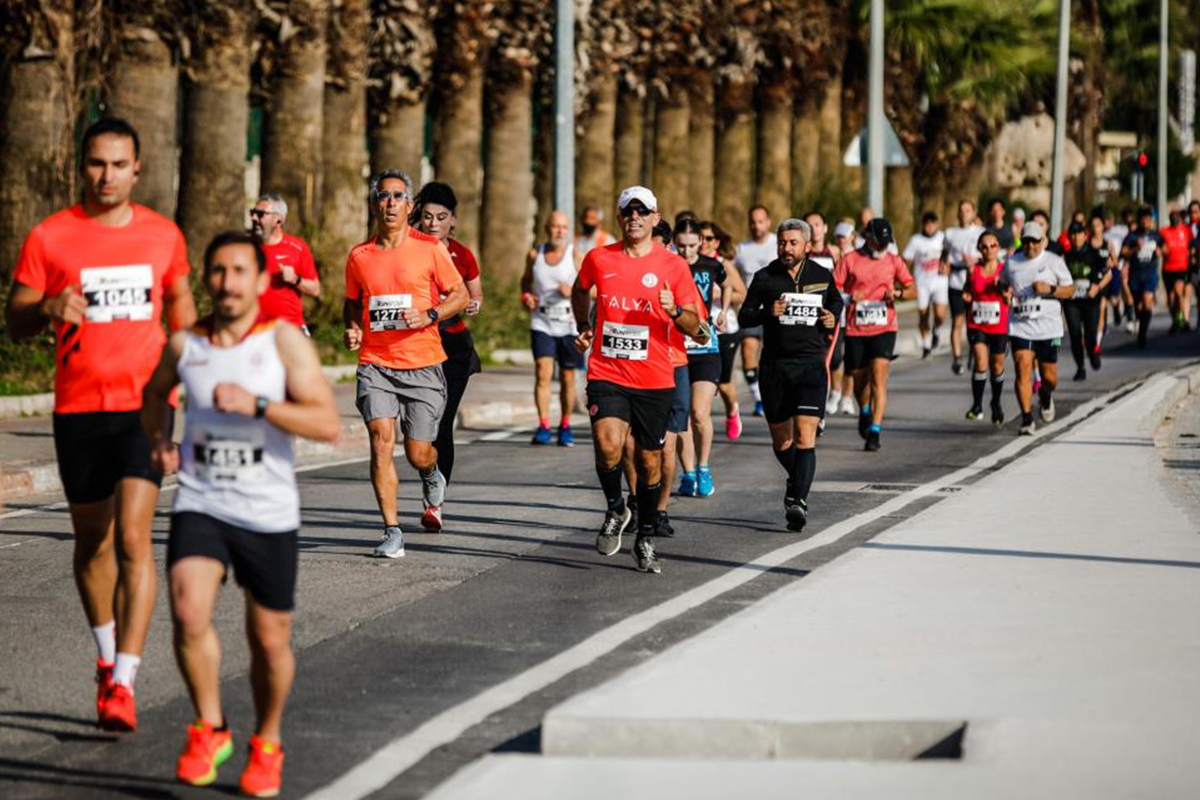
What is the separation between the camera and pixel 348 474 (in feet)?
56.5

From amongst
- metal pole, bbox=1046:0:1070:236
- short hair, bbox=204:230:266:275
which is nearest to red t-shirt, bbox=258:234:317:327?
short hair, bbox=204:230:266:275

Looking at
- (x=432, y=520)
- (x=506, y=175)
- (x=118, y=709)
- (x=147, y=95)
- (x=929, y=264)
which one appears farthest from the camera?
(x=506, y=175)

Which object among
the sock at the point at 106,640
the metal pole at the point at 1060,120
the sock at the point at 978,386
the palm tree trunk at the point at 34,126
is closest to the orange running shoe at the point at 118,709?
the sock at the point at 106,640

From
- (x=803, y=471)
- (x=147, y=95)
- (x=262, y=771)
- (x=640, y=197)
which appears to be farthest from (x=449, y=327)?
(x=147, y=95)

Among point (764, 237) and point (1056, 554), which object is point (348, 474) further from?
point (1056, 554)

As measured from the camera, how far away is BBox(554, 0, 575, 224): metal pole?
973 inches

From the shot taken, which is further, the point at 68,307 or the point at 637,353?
the point at 637,353

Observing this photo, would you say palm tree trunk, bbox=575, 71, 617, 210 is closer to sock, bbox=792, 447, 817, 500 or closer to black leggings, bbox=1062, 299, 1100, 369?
black leggings, bbox=1062, 299, 1100, 369

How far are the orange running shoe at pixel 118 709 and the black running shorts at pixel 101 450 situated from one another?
0.70 m

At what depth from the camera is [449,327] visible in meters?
14.0

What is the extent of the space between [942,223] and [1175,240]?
17.0 metres

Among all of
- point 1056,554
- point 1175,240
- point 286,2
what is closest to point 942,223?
point 1175,240

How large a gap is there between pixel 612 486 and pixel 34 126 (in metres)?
11.9

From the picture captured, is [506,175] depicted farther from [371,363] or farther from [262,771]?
[262,771]
